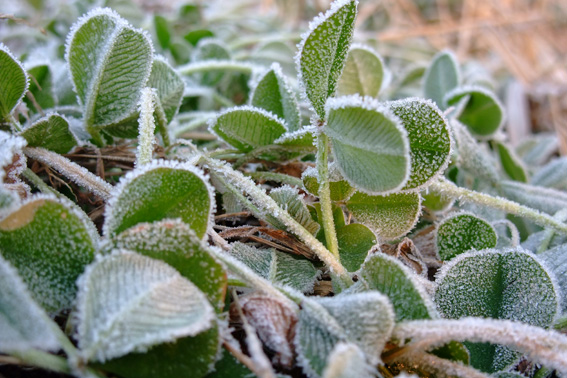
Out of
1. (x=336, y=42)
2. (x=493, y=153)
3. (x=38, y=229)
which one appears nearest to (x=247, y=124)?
(x=336, y=42)

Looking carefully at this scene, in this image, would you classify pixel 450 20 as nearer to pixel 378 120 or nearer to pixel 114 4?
pixel 114 4

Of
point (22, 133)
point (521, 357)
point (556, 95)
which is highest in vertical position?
point (556, 95)

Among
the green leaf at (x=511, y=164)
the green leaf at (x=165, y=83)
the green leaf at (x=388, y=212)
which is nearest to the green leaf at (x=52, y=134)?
the green leaf at (x=165, y=83)

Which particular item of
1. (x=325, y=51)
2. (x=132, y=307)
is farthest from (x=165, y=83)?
(x=132, y=307)

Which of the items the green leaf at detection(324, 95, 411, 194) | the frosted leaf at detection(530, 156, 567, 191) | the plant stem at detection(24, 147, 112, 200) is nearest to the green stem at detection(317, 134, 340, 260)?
the green leaf at detection(324, 95, 411, 194)

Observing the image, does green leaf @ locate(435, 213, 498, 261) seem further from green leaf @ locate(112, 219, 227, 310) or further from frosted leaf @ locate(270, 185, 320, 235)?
green leaf @ locate(112, 219, 227, 310)

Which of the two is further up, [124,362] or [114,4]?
[114,4]

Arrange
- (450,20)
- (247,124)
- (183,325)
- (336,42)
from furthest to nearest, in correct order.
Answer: (450,20)
(247,124)
(336,42)
(183,325)

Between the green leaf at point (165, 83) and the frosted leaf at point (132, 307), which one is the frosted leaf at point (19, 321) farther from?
the green leaf at point (165, 83)
